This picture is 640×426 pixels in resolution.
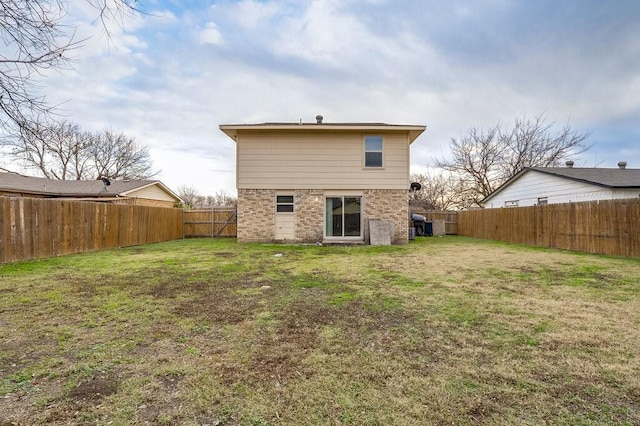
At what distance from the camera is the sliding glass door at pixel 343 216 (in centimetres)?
1274

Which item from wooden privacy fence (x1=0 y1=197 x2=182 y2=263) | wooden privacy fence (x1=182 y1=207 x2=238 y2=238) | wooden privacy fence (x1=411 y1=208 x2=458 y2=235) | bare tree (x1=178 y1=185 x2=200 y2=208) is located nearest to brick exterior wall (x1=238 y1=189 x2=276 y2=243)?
wooden privacy fence (x1=0 y1=197 x2=182 y2=263)

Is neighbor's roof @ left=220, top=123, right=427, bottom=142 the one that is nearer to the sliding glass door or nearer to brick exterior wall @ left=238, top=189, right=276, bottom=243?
brick exterior wall @ left=238, top=189, right=276, bottom=243

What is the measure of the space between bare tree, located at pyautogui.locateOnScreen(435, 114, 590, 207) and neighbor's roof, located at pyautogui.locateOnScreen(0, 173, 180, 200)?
22920 mm

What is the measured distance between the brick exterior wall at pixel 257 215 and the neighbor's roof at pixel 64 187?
1155 cm

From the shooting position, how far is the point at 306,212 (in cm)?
1274

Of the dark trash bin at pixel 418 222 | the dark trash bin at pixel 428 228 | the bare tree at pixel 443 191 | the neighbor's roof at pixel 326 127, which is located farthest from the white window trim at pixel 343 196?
the bare tree at pixel 443 191

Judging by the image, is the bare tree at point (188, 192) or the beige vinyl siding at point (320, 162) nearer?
the beige vinyl siding at point (320, 162)

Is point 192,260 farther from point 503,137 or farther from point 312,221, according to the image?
point 503,137

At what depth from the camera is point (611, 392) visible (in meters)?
2.19

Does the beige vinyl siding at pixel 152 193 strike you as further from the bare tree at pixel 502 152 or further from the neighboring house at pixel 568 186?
the neighboring house at pixel 568 186

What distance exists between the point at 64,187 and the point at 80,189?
1.14m

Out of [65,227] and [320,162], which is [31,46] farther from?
[320,162]

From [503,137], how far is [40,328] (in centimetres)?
2741

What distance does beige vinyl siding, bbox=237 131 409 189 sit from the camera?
12.6 m
